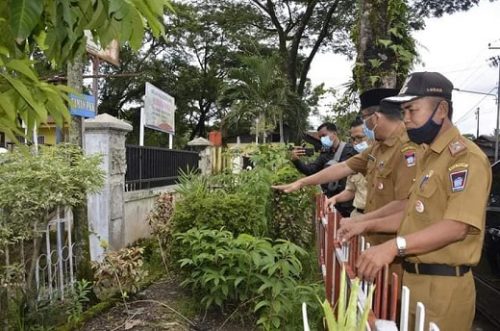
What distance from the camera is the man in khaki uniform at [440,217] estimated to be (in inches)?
77.2

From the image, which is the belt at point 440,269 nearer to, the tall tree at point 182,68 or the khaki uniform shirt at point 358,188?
the khaki uniform shirt at point 358,188

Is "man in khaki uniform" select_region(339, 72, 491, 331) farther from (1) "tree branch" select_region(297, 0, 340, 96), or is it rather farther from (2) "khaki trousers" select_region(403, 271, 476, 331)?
(1) "tree branch" select_region(297, 0, 340, 96)

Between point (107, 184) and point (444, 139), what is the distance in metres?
3.94

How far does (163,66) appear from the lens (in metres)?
27.3

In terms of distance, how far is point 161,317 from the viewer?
12.0ft

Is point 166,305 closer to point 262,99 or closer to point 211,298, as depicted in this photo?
point 211,298

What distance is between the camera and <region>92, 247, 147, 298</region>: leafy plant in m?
3.95

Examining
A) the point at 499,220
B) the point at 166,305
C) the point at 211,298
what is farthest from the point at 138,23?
the point at 499,220

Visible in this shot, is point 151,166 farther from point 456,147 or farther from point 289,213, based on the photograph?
point 456,147

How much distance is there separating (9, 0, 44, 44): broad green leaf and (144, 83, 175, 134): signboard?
8.34m

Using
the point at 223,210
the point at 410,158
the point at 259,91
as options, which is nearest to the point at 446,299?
the point at 410,158

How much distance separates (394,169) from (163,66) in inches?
1002

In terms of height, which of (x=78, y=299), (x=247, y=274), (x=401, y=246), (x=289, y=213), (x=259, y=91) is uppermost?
(x=259, y=91)

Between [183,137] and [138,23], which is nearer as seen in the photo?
[138,23]
